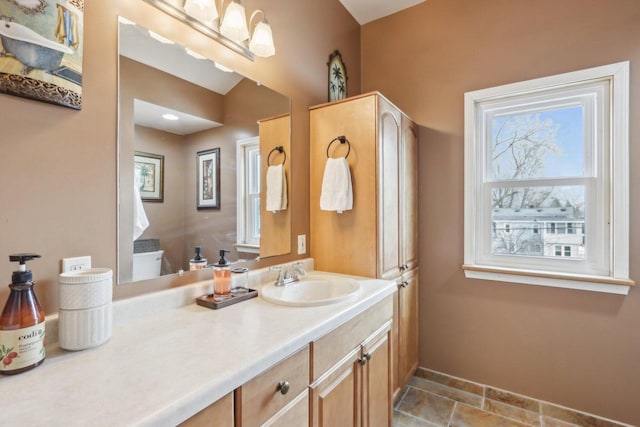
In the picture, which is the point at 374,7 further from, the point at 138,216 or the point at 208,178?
the point at 138,216

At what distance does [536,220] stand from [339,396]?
1710 millimetres

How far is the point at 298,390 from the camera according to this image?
941 millimetres

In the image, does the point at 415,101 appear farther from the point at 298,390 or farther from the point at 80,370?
the point at 80,370

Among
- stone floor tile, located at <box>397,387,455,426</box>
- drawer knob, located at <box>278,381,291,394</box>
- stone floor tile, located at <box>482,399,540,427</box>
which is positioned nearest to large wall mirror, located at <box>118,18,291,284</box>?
drawer knob, located at <box>278,381,291,394</box>

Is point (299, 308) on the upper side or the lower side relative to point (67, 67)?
lower

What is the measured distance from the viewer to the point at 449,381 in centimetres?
216

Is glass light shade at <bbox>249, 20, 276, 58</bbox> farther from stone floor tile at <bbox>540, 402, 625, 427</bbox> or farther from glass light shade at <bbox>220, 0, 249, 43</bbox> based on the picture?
stone floor tile at <bbox>540, 402, 625, 427</bbox>

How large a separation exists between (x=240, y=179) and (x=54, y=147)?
0.74 m

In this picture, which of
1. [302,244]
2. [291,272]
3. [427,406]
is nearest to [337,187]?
[302,244]

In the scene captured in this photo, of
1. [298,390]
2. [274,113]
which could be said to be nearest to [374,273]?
→ [298,390]

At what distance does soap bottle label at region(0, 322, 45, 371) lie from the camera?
0.68 meters

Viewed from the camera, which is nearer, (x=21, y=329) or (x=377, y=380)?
(x=21, y=329)

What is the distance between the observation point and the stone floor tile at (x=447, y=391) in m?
2.00

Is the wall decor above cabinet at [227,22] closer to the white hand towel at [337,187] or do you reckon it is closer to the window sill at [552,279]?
the white hand towel at [337,187]
